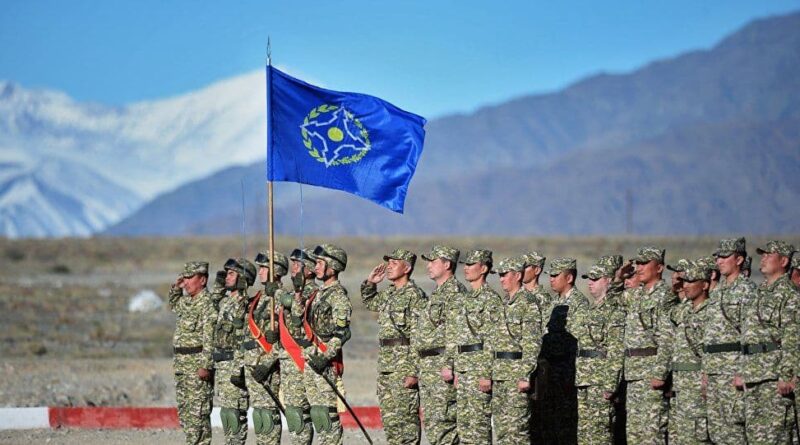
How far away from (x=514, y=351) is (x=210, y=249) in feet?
262

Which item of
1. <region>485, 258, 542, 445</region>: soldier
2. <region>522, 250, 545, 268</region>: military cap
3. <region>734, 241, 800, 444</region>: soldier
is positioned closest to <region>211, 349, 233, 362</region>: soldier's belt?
<region>485, 258, 542, 445</region>: soldier

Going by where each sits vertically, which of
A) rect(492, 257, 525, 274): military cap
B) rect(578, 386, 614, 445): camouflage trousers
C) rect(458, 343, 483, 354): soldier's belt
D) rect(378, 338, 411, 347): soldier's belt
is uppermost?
rect(492, 257, 525, 274): military cap

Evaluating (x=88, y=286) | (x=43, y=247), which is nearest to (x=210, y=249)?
(x=43, y=247)

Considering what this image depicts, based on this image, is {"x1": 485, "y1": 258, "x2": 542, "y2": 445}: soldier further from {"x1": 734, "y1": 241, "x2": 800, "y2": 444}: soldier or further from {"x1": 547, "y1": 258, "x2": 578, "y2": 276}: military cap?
{"x1": 734, "y1": 241, "x2": 800, "y2": 444}: soldier

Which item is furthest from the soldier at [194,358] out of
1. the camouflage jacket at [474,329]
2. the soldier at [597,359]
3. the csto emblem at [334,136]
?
the soldier at [597,359]

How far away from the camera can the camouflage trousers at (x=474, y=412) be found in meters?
12.4

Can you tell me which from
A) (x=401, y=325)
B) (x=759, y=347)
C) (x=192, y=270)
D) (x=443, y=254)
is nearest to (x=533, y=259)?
(x=443, y=254)

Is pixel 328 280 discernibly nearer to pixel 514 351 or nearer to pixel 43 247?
pixel 514 351

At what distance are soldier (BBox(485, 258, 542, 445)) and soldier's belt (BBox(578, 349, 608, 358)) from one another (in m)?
0.85

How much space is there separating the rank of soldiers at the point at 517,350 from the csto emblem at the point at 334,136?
0.85 metres

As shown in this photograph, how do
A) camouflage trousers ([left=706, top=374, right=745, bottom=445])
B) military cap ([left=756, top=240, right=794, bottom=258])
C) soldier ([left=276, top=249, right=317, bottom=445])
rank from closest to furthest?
camouflage trousers ([left=706, top=374, right=745, bottom=445]) → military cap ([left=756, top=240, right=794, bottom=258]) → soldier ([left=276, top=249, right=317, bottom=445])

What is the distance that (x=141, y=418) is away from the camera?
1655 centimetres

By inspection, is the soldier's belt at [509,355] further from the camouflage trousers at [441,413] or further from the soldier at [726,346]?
the soldier at [726,346]

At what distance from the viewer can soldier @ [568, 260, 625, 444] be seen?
41.8 feet
